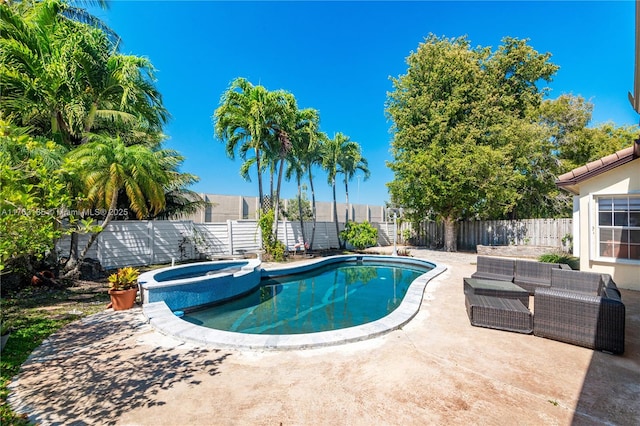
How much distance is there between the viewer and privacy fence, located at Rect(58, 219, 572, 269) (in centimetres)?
1065

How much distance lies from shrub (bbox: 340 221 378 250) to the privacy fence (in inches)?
47.8

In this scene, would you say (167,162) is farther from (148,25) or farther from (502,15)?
(502,15)

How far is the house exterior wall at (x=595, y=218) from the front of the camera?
6.64 m

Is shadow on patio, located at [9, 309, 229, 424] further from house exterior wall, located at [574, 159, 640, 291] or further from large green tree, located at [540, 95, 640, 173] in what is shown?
large green tree, located at [540, 95, 640, 173]

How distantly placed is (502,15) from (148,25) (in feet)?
50.4

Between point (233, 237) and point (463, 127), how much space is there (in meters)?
14.5

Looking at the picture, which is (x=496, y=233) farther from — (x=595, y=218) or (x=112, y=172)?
(x=112, y=172)

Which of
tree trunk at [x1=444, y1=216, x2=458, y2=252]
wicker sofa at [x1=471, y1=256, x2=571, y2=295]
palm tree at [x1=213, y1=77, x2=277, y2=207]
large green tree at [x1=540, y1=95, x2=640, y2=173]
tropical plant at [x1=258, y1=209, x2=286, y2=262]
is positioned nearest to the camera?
wicker sofa at [x1=471, y1=256, x2=571, y2=295]

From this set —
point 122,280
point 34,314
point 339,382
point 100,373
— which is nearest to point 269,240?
point 122,280

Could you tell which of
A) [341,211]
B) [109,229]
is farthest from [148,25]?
[341,211]

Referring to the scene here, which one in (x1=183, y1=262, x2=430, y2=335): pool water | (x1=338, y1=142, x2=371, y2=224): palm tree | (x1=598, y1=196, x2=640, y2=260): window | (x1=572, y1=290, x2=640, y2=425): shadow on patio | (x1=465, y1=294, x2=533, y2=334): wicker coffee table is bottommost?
(x1=183, y1=262, x2=430, y2=335): pool water

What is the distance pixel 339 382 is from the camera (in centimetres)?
294

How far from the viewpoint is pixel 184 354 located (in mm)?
3631

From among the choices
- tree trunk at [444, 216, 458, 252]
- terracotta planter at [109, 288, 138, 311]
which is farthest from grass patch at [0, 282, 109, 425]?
tree trunk at [444, 216, 458, 252]
